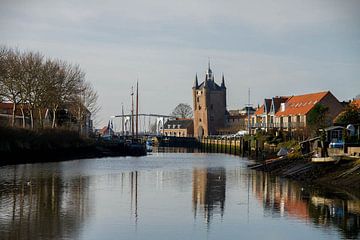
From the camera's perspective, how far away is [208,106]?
160500 mm

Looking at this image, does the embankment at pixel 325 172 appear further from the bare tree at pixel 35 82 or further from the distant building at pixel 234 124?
the distant building at pixel 234 124

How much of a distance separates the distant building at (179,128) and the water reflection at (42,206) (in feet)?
435

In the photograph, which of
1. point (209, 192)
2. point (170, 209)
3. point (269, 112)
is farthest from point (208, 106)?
point (170, 209)

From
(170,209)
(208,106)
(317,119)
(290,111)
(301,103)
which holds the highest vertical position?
(208,106)

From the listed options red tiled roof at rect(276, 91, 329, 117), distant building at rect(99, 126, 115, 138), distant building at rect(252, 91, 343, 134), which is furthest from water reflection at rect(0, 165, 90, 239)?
distant building at rect(99, 126, 115, 138)

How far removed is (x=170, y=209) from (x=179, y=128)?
152 m

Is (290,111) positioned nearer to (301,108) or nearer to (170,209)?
(301,108)

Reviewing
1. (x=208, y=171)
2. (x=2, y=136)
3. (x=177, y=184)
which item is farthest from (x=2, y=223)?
(x=2, y=136)

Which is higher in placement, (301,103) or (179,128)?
(301,103)

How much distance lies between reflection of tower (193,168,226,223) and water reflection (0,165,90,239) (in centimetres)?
507

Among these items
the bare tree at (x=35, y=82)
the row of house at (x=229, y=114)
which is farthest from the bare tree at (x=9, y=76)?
the row of house at (x=229, y=114)

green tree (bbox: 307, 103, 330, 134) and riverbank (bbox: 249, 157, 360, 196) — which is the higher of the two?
green tree (bbox: 307, 103, 330, 134)

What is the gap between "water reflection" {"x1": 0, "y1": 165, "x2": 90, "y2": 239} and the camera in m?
22.5

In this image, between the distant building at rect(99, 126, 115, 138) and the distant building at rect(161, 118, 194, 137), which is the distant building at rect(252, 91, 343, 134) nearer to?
the distant building at rect(99, 126, 115, 138)
